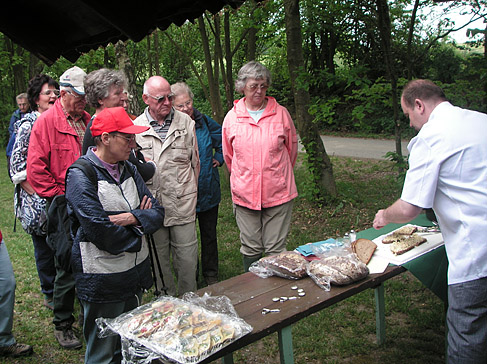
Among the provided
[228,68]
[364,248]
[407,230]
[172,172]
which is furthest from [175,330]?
[228,68]

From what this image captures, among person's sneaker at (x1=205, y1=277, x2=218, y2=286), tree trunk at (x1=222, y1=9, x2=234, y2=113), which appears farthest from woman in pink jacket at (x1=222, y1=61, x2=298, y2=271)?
tree trunk at (x1=222, y1=9, x2=234, y2=113)

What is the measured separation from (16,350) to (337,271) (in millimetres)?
2615

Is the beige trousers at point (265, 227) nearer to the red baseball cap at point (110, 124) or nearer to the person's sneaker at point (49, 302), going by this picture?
the red baseball cap at point (110, 124)

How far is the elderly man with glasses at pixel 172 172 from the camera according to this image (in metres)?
3.65

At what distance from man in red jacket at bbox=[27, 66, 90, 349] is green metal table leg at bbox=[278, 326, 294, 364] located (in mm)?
1965

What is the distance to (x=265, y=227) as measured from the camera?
3957mm

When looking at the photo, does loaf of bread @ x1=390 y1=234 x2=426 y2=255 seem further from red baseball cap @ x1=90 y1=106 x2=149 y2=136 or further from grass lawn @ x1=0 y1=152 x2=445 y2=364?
red baseball cap @ x1=90 y1=106 x2=149 y2=136

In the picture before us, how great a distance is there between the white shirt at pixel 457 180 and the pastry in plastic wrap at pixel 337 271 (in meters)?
0.50

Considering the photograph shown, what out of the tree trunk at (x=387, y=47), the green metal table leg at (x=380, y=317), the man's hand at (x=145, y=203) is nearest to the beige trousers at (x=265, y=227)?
the green metal table leg at (x=380, y=317)

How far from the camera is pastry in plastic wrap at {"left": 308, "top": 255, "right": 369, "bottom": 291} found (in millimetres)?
2539

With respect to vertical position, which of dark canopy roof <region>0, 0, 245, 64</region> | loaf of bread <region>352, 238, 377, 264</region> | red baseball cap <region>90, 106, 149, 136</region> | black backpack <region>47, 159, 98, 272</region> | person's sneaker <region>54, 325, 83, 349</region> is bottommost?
person's sneaker <region>54, 325, 83, 349</region>

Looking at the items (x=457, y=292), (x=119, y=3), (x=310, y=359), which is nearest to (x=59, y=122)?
(x=119, y=3)

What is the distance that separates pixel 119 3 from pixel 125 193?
108 cm

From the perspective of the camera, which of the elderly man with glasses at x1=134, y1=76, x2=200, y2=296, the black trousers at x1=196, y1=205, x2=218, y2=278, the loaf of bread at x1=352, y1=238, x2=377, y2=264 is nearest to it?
the loaf of bread at x1=352, y1=238, x2=377, y2=264
